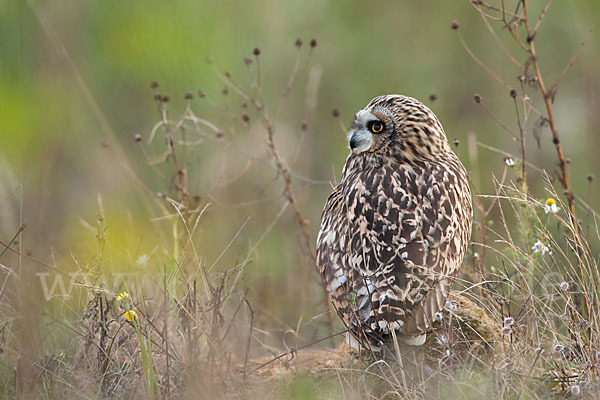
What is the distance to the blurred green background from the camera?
727cm

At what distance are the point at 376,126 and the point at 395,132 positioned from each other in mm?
127

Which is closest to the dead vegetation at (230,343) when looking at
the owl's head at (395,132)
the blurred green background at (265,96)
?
the owl's head at (395,132)

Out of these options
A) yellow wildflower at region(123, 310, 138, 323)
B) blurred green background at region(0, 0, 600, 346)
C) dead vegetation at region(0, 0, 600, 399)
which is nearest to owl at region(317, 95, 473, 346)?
dead vegetation at region(0, 0, 600, 399)

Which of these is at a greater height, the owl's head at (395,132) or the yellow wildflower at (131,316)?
the owl's head at (395,132)

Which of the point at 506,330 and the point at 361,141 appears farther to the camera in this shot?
the point at 361,141

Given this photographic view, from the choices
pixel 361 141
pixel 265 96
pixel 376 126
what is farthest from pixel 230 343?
pixel 265 96

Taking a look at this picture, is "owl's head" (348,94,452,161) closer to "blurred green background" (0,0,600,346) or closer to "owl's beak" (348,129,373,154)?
"owl's beak" (348,129,373,154)

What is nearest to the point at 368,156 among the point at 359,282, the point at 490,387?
the point at 359,282

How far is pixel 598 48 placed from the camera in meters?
11.4

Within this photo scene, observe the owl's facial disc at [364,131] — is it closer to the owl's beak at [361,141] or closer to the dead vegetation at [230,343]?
the owl's beak at [361,141]

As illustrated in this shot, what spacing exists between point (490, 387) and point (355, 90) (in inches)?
359

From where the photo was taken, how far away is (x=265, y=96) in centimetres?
1227

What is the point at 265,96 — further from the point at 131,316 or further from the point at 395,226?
the point at 131,316

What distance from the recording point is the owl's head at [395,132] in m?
4.89
